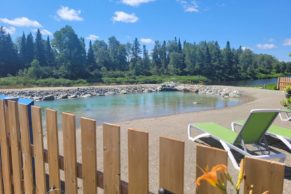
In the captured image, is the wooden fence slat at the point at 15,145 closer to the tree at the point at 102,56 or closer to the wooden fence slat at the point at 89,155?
the wooden fence slat at the point at 89,155

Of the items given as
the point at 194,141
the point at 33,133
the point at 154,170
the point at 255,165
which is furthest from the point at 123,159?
the point at 255,165

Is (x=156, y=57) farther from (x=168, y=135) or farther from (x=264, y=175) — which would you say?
(x=264, y=175)

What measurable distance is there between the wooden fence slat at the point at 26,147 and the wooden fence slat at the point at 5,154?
0.28 meters

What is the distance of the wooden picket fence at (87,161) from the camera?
0.99 m

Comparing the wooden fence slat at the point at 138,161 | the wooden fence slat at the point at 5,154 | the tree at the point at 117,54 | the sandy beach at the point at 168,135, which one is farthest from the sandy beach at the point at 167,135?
the tree at the point at 117,54

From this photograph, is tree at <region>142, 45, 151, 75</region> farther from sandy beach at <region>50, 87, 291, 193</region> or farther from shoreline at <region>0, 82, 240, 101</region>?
sandy beach at <region>50, 87, 291, 193</region>

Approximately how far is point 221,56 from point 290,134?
66.9 meters

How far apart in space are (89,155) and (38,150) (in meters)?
0.54

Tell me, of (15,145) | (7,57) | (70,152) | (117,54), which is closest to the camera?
(70,152)

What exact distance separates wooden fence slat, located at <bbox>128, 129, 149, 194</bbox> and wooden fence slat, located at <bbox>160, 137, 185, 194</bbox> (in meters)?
0.09

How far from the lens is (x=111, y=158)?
1.39 meters

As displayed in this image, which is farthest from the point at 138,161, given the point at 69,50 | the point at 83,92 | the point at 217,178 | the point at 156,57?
the point at 156,57

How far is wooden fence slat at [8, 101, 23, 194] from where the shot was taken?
6.63 feet

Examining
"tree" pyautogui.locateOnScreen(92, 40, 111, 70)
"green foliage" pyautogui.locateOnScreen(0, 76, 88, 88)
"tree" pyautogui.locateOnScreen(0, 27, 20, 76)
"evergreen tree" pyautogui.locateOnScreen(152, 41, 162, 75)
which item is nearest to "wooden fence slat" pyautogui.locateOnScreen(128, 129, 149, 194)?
"green foliage" pyautogui.locateOnScreen(0, 76, 88, 88)
